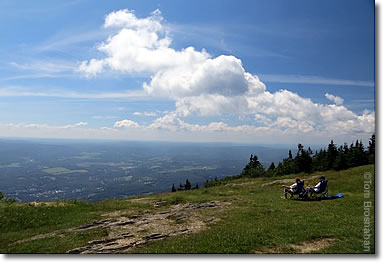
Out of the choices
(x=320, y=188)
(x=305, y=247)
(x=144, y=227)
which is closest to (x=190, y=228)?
(x=144, y=227)

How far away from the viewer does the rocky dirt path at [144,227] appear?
39.3 ft

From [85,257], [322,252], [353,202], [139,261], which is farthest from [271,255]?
[353,202]

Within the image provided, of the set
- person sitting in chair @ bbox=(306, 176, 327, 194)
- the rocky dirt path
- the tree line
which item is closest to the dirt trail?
the rocky dirt path

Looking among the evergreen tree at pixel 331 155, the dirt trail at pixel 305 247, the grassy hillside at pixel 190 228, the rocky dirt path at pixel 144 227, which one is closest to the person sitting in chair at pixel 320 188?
the grassy hillside at pixel 190 228

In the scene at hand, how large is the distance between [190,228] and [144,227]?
3.14 meters

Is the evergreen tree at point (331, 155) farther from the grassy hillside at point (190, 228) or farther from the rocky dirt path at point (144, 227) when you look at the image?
the rocky dirt path at point (144, 227)

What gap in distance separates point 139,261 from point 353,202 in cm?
1889

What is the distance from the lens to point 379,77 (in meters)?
14.2

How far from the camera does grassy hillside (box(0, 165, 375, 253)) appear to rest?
1137cm

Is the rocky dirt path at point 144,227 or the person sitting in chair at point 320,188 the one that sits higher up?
the person sitting in chair at point 320,188

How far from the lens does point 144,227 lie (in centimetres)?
1506

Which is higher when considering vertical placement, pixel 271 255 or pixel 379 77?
pixel 379 77

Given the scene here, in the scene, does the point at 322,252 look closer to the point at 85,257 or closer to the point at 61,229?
the point at 85,257

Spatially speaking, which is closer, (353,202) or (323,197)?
(353,202)
